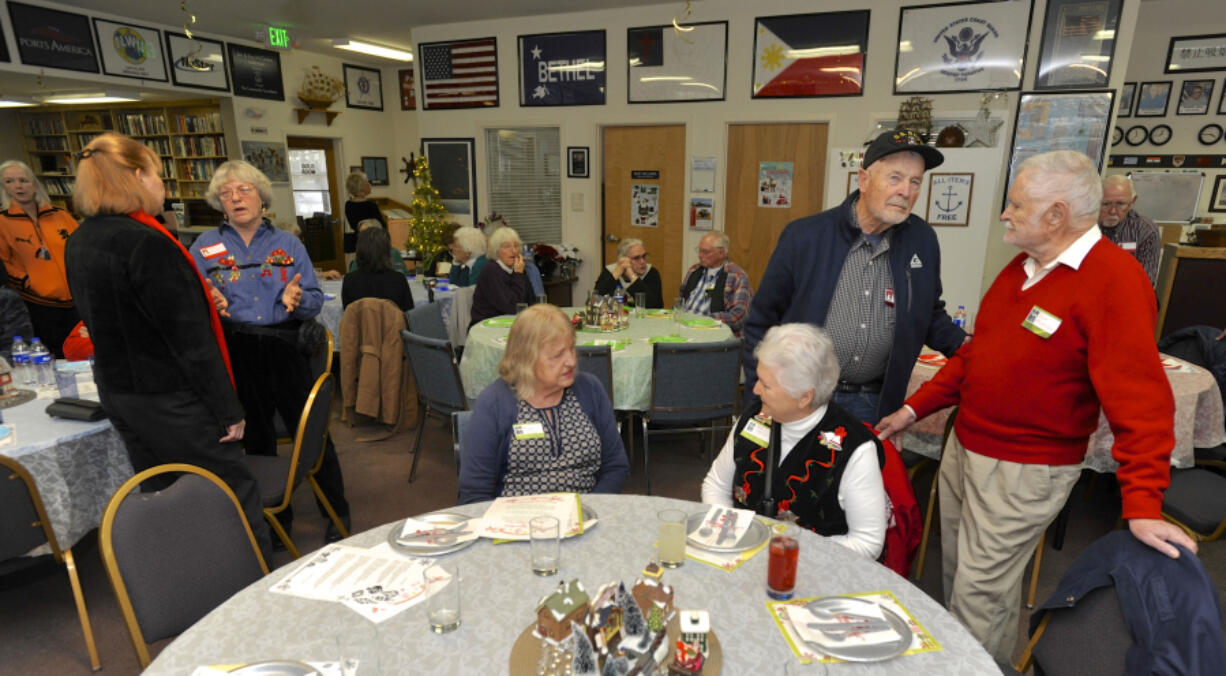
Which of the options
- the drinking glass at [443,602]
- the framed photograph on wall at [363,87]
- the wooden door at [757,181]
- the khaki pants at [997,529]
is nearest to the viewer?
the drinking glass at [443,602]

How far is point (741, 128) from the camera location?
6.09m

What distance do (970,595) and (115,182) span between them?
2.92 m

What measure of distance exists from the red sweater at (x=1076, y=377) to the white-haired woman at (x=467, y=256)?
4107 millimetres

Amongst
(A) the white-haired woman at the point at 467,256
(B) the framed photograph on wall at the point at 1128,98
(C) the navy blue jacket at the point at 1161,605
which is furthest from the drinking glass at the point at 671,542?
(B) the framed photograph on wall at the point at 1128,98

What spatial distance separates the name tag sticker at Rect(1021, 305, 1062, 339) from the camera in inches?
63.3

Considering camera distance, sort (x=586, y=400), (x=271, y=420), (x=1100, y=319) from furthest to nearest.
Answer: (x=271, y=420) → (x=586, y=400) → (x=1100, y=319)

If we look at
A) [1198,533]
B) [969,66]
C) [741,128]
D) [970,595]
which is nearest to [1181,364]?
[1198,533]

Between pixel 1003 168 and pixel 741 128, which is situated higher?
pixel 741 128

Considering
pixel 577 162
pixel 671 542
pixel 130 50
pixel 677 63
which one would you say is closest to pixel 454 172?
pixel 577 162

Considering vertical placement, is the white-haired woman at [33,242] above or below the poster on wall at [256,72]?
below

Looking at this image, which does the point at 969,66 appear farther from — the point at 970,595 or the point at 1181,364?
the point at 970,595

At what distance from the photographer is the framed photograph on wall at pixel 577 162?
22.4 ft

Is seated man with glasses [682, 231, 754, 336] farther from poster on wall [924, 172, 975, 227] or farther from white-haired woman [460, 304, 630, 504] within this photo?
white-haired woman [460, 304, 630, 504]

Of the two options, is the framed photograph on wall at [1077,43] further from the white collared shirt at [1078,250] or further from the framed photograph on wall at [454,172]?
the framed photograph on wall at [454,172]
